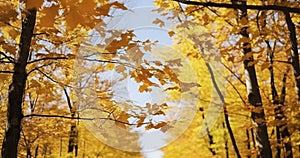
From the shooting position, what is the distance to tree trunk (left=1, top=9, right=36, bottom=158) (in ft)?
9.91

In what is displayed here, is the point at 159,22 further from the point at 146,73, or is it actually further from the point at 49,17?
the point at 49,17

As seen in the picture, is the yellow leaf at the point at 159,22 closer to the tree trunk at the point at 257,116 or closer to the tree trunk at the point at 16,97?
the tree trunk at the point at 257,116

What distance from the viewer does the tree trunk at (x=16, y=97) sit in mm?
3020

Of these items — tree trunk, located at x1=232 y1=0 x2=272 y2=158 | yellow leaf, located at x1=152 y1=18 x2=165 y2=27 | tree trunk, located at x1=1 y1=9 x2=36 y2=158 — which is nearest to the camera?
tree trunk, located at x1=1 y1=9 x2=36 y2=158

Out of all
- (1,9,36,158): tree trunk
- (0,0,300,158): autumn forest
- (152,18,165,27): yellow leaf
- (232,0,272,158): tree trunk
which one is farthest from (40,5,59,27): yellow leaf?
(152,18,165,27): yellow leaf

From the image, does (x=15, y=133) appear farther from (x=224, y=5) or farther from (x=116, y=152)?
(x=116, y=152)

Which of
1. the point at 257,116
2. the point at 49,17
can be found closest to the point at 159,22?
the point at 257,116

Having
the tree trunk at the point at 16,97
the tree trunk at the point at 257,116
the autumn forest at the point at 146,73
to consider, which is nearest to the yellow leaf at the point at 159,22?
the autumn forest at the point at 146,73

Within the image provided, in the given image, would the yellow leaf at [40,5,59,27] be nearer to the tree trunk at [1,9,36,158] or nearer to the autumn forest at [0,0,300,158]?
the autumn forest at [0,0,300,158]

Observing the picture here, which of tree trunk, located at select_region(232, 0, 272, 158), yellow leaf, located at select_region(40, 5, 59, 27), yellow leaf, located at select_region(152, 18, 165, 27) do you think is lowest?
tree trunk, located at select_region(232, 0, 272, 158)

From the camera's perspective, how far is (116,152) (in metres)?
9.88

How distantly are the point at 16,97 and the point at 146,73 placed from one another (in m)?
1.23

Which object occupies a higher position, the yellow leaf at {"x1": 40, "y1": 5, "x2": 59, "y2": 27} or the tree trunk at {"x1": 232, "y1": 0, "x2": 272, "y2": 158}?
the yellow leaf at {"x1": 40, "y1": 5, "x2": 59, "y2": 27}

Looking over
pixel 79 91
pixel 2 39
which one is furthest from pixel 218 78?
pixel 2 39
